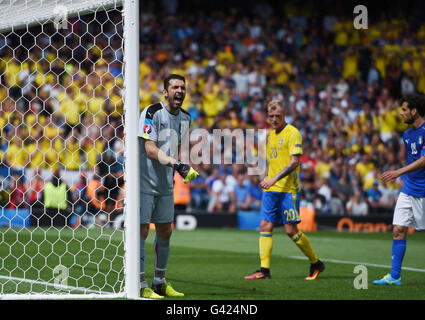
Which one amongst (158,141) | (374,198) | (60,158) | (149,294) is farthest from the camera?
(374,198)

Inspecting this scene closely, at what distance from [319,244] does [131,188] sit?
7.69 meters

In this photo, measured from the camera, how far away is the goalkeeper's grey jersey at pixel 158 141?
6.09 metres

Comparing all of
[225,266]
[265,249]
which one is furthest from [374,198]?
[265,249]

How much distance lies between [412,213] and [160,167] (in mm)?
2896

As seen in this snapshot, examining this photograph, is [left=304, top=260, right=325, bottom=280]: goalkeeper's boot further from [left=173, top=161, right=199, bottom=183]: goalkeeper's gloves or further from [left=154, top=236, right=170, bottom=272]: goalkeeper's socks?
[left=173, top=161, right=199, bottom=183]: goalkeeper's gloves

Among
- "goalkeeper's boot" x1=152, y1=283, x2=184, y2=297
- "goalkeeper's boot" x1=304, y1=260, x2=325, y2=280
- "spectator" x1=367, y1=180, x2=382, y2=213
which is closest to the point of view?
"goalkeeper's boot" x1=152, y1=283, x2=184, y2=297

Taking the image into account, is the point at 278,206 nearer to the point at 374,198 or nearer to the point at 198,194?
the point at 198,194

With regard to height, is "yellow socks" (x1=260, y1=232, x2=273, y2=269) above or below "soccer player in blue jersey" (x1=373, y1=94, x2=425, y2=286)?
below

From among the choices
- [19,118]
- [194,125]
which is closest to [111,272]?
[19,118]

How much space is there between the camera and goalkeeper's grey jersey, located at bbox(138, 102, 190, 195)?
6094 mm

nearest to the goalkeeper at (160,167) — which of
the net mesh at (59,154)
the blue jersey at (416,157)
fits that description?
the blue jersey at (416,157)

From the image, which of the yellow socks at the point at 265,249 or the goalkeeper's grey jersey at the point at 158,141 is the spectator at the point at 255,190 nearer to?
the yellow socks at the point at 265,249

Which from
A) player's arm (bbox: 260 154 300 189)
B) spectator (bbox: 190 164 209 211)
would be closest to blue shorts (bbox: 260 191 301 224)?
player's arm (bbox: 260 154 300 189)

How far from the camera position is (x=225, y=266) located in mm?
9203
